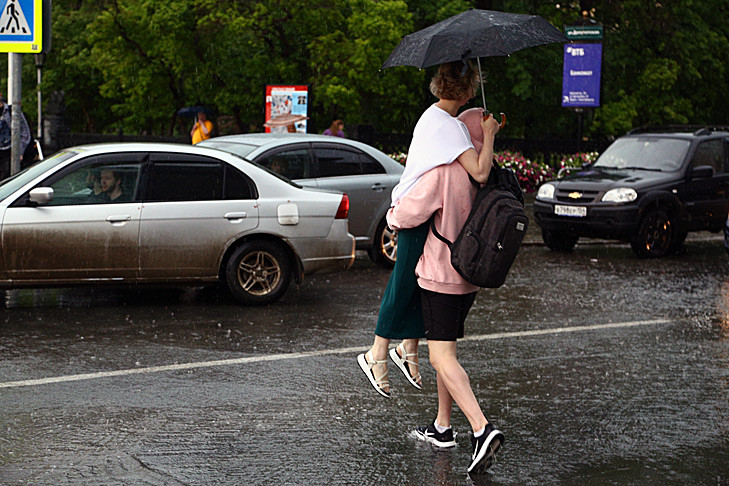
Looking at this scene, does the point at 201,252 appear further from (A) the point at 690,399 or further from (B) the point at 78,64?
(B) the point at 78,64

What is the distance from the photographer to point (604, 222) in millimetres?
16016

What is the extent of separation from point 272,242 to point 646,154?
8.61m

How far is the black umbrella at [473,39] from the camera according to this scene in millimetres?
5477

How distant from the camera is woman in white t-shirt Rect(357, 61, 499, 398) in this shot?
17.9 ft

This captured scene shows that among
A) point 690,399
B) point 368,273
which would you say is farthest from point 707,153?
point 690,399

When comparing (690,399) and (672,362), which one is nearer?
(690,399)

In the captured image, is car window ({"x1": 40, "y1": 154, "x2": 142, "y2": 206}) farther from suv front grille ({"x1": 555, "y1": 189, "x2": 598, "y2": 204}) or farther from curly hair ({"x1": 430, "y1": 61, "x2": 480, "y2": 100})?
suv front grille ({"x1": 555, "y1": 189, "x2": 598, "y2": 204})

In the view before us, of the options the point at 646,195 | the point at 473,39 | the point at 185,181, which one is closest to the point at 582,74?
the point at 646,195

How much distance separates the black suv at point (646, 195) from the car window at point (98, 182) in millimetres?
7645

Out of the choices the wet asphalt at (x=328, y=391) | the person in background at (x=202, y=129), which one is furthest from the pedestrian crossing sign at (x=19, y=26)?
the person in background at (x=202, y=129)

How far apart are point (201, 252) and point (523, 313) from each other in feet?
9.70

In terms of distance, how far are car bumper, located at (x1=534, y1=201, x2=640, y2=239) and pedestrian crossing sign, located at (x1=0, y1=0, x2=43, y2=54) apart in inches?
300

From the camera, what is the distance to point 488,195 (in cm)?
542

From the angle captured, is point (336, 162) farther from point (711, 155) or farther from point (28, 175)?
point (711, 155)
